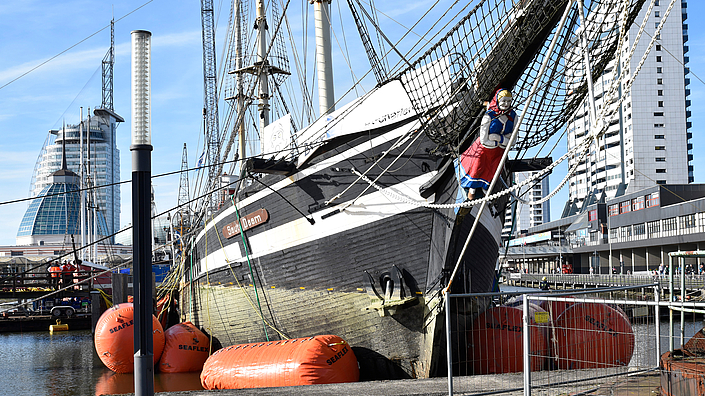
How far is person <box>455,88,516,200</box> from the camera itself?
24.7ft

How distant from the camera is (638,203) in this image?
53.2 m

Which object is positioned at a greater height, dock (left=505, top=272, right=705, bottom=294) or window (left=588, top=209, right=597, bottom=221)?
window (left=588, top=209, right=597, bottom=221)

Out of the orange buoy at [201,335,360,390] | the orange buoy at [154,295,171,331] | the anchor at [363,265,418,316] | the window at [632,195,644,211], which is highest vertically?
the window at [632,195,644,211]

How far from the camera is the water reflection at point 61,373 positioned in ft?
39.9

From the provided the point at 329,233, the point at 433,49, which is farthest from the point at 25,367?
the point at 433,49

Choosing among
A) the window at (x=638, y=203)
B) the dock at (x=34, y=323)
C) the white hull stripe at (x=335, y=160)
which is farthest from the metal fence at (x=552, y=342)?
the window at (x=638, y=203)

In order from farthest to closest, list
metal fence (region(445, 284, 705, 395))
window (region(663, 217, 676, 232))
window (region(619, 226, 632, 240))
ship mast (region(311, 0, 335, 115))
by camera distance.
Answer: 1. window (region(619, 226, 632, 240))
2. window (region(663, 217, 676, 232))
3. ship mast (region(311, 0, 335, 115))
4. metal fence (region(445, 284, 705, 395))

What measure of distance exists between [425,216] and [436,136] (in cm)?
130

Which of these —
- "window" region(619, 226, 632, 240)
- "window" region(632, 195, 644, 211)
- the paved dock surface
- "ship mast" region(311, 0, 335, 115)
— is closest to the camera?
the paved dock surface

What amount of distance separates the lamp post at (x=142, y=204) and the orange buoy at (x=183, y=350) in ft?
30.2

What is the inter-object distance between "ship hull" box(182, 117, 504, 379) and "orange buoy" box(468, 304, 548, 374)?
676 mm

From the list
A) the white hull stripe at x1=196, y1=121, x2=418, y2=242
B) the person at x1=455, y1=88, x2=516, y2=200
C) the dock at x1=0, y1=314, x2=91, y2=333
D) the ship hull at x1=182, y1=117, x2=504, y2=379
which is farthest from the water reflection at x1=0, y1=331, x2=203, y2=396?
the person at x1=455, y1=88, x2=516, y2=200

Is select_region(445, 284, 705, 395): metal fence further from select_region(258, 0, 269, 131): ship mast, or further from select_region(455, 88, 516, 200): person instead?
select_region(258, 0, 269, 131): ship mast

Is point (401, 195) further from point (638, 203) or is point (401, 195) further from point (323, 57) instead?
point (638, 203)
